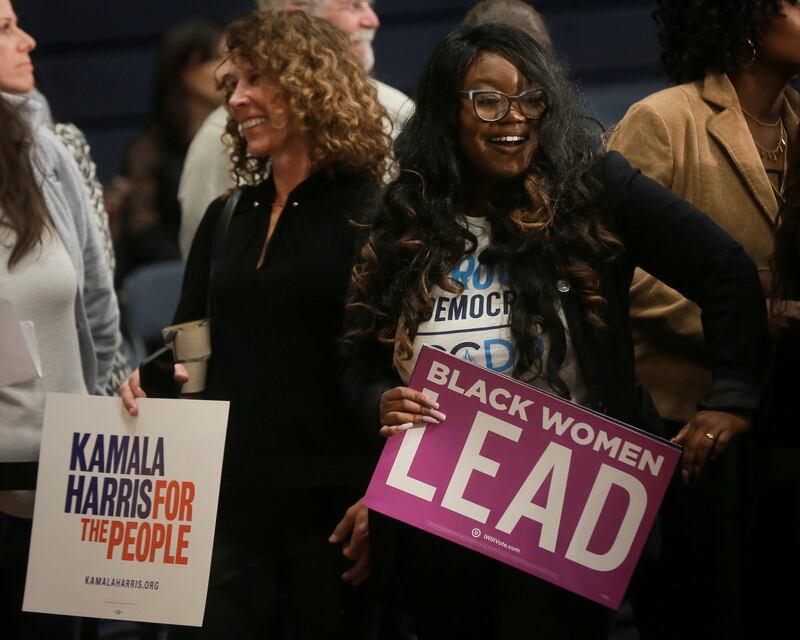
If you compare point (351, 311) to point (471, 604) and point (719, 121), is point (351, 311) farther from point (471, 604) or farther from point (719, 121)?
point (719, 121)

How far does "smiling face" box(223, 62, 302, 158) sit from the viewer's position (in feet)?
10.4

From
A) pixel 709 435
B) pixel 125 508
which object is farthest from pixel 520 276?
pixel 125 508

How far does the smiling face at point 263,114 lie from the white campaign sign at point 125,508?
66 centimetres

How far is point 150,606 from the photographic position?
2.88 m

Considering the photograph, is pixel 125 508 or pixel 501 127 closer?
pixel 501 127

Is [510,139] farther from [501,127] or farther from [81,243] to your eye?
[81,243]

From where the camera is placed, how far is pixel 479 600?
104 inches

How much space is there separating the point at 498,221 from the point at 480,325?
0.21m

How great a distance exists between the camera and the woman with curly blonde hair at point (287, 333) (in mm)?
2957

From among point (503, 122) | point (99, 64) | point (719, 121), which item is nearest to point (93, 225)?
point (503, 122)

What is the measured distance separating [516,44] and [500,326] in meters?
0.55

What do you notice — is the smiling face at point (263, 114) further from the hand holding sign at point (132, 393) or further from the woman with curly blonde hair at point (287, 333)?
the hand holding sign at point (132, 393)

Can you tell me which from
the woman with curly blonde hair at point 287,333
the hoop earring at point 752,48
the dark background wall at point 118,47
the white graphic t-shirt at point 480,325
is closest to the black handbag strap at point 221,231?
the woman with curly blonde hair at point 287,333

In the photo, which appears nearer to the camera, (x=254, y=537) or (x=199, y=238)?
(x=254, y=537)
